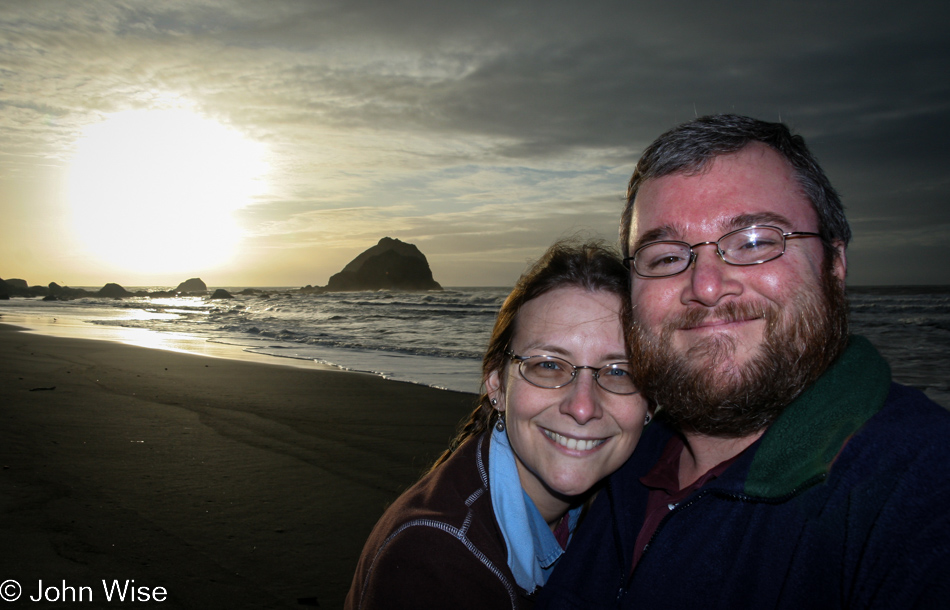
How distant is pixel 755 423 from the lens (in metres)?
1.56

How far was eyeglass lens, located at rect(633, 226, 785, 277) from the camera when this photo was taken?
5.16 ft

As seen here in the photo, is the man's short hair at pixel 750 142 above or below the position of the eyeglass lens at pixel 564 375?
above

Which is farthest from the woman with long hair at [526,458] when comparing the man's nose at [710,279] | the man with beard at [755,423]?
the man's nose at [710,279]

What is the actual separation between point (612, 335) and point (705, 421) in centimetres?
53

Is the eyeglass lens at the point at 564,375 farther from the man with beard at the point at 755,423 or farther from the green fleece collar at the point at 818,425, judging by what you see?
the green fleece collar at the point at 818,425

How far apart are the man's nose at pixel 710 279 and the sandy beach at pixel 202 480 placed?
2418 mm

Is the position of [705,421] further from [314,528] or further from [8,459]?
[8,459]

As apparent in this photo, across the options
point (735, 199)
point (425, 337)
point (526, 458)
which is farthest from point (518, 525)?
point (425, 337)

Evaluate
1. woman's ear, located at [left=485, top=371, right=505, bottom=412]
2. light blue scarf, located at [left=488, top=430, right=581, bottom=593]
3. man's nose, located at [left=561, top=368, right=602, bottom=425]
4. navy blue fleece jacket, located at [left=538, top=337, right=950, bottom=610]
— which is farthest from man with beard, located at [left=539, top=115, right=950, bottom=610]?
woman's ear, located at [left=485, top=371, right=505, bottom=412]

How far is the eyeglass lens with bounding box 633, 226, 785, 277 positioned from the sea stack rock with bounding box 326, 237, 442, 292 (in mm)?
74305

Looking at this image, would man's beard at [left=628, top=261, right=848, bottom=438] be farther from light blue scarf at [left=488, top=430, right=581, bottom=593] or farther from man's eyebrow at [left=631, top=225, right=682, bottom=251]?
light blue scarf at [left=488, top=430, right=581, bottom=593]

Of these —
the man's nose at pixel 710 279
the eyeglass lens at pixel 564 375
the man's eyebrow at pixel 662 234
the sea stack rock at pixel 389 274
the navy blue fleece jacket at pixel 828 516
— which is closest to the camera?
the navy blue fleece jacket at pixel 828 516

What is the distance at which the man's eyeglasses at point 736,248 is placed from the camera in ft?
5.16

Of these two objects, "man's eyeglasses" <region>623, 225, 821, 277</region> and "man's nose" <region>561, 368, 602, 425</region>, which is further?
"man's nose" <region>561, 368, 602, 425</region>
